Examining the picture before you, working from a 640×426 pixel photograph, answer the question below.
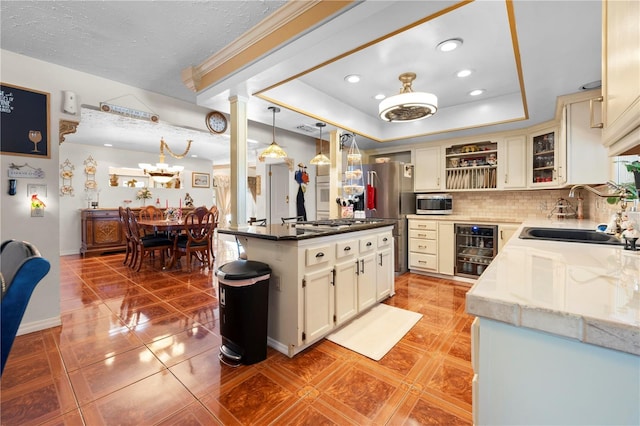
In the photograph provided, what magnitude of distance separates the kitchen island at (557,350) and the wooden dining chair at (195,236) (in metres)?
4.59

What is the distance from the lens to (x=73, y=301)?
3232 mm

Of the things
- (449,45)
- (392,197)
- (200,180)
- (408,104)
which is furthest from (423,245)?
(200,180)

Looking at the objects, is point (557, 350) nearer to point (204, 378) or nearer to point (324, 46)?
point (204, 378)

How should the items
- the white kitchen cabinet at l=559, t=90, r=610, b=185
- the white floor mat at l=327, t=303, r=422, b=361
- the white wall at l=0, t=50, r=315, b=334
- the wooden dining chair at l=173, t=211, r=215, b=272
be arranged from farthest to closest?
the wooden dining chair at l=173, t=211, r=215, b=272 → the white kitchen cabinet at l=559, t=90, r=610, b=185 → the white wall at l=0, t=50, r=315, b=334 → the white floor mat at l=327, t=303, r=422, b=361

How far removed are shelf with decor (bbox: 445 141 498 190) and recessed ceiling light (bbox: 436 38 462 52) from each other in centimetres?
239

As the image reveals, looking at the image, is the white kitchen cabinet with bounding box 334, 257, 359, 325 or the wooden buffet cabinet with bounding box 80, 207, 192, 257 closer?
the white kitchen cabinet with bounding box 334, 257, 359, 325

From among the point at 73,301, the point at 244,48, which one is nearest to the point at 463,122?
the point at 244,48

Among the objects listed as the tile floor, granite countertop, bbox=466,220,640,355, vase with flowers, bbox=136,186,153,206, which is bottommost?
the tile floor

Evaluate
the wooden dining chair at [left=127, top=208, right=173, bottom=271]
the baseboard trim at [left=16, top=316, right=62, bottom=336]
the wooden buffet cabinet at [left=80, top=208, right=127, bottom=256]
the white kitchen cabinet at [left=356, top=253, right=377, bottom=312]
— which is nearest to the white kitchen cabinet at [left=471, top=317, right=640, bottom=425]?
the white kitchen cabinet at [left=356, top=253, right=377, bottom=312]

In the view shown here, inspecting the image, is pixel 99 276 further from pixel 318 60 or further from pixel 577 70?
pixel 577 70

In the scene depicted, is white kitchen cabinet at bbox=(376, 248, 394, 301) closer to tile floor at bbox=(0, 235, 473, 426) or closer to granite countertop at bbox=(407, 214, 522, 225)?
tile floor at bbox=(0, 235, 473, 426)

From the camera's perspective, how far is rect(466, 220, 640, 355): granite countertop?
604 mm

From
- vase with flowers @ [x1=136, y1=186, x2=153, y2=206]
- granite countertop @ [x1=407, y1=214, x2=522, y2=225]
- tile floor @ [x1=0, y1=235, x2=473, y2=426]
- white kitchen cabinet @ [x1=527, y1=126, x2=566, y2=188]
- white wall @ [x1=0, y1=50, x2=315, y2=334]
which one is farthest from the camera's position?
vase with flowers @ [x1=136, y1=186, x2=153, y2=206]

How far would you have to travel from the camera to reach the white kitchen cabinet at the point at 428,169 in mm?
4706
